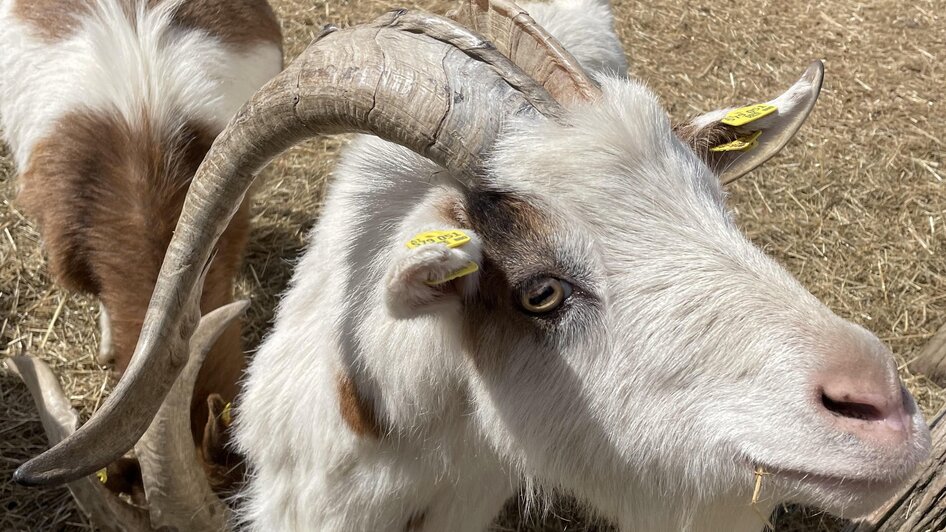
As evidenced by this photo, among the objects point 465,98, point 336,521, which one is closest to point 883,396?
point 465,98

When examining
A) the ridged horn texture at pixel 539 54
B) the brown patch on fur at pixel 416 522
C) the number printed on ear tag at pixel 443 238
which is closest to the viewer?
the number printed on ear tag at pixel 443 238

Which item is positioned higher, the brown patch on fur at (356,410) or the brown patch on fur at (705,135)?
the brown patch on fur at (705,135)

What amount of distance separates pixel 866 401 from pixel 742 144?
106 centimetres

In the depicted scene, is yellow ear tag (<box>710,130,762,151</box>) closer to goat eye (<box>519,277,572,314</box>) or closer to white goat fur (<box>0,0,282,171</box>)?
goat eye (<box>519,277,572,314</box>)

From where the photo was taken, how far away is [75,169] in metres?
3.43

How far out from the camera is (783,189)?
5117 mm

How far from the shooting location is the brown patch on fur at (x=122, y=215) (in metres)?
3.16

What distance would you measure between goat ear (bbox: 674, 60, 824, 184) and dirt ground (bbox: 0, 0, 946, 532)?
1.90 metres

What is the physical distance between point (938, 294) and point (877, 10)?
2.86 meters

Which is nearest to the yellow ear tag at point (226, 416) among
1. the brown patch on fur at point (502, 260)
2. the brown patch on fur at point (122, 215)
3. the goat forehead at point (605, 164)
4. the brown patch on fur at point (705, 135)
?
the brown patch on fur at point (122, 215)

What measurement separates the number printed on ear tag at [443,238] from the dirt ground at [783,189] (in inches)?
88.8

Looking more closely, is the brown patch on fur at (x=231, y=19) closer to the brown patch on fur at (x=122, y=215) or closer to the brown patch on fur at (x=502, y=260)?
the brown patch on fur at (x=122, y=215)

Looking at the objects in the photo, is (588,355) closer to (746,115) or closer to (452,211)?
(452,211)

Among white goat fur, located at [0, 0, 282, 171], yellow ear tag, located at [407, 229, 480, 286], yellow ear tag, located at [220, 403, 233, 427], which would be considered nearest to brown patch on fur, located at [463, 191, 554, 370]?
yellow ear tag, located at [407, 229, 480, 286]
